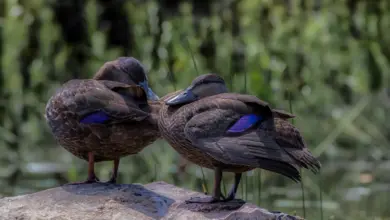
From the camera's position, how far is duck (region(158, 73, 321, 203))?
3.29 meters

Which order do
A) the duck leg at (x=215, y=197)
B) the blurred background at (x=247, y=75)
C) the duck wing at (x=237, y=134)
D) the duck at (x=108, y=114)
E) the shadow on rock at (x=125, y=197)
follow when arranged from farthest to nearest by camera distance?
the blurred background at (x=247, y=75) → the duck at (x=108, y=114) → the shadow on rock at (x=125, y=197) → the duck leg at (x=215, y=197) → the duck wing at (x=237, y=134)

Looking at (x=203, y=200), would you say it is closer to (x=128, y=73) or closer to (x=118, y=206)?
(x=118, y=206)

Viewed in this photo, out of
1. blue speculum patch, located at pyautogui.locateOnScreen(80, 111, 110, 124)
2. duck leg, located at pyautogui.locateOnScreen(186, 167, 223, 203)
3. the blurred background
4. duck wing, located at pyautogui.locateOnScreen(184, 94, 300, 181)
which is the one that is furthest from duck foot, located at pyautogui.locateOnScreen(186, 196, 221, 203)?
the blurred background

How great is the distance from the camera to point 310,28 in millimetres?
7953

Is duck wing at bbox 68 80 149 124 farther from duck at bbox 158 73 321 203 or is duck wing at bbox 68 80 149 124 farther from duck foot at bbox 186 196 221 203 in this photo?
duck foot at bbox 186 196 221 203

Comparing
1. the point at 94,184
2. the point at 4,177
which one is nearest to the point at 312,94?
the point at 4,177

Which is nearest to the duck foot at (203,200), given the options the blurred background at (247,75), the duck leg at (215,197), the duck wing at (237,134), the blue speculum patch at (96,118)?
the duck leg at (215,197)

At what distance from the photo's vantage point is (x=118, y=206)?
12.0 feet

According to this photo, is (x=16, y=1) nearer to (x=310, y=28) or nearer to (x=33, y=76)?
(x=33, y=76)

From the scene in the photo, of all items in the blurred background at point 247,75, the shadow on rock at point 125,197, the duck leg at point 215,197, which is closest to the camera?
the duck leg at point 215,197

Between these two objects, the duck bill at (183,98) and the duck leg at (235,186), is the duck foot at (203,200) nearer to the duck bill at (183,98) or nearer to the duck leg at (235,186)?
the duck leg at (235,186)

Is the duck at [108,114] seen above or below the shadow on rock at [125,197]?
above

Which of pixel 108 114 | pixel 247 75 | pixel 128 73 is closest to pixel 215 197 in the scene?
pixel 108 114

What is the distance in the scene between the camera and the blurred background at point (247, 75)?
5.98 meters
